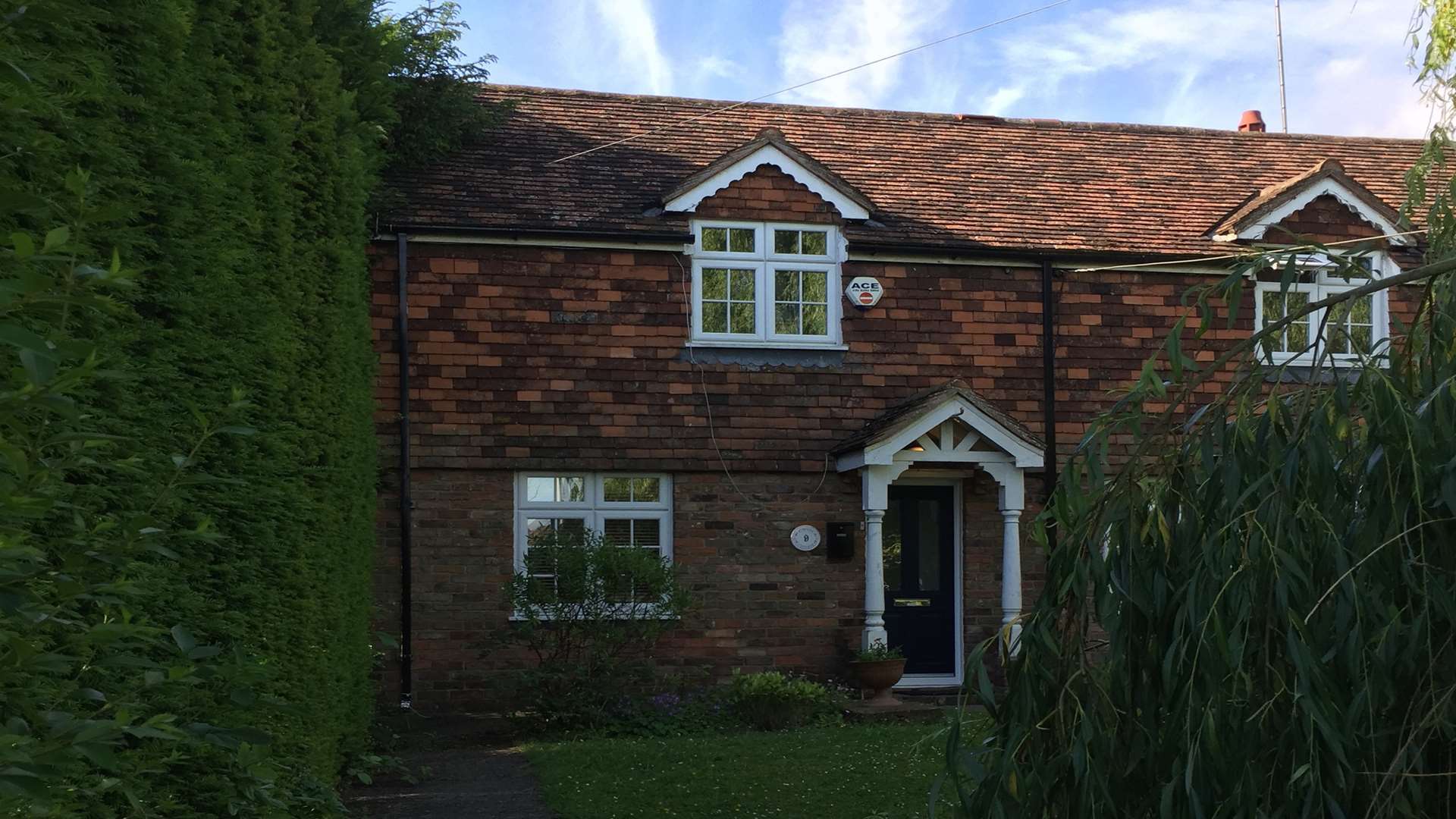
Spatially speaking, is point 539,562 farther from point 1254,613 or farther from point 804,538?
point 1254,613

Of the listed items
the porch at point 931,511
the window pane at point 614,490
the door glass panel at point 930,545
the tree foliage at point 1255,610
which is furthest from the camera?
the door glass panel at point 930,545

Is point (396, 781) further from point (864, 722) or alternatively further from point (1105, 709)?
point (1105, 709)

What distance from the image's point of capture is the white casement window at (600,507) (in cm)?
1434

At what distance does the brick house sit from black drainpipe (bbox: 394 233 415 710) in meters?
0.03

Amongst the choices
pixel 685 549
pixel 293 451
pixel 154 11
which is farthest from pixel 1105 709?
pixel 685 549

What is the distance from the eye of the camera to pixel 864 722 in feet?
43.1

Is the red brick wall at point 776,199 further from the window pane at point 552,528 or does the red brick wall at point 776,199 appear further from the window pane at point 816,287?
the window pane at point 552,528

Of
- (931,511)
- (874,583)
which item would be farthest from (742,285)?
(874,583)

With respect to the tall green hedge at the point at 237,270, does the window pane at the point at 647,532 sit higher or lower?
lower

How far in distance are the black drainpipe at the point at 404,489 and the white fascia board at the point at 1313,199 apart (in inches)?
365

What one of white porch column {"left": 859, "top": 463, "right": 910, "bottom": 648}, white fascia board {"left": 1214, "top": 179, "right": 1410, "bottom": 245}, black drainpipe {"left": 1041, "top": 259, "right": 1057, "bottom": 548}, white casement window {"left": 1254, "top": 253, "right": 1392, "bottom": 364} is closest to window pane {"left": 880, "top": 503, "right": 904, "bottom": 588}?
white porch column {"left": 859, "top": 463, "right": 910, "bottom": 648}

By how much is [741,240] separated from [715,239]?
11.4 inches

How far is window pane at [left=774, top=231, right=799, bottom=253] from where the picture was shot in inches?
591

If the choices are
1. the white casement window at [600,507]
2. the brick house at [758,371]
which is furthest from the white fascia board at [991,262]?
the white casement window at [600,507]
